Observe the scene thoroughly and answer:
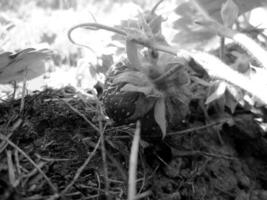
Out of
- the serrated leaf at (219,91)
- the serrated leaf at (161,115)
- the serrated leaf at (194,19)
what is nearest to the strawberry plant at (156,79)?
the serrated leaf at (161,115)

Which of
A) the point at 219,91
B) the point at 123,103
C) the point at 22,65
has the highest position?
the point at 22,65

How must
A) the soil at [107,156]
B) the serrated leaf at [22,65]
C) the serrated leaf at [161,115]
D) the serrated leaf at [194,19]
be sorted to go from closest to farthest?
Result: the soil at [107,156] < the serrated leaf at [161,115] < the serrated leaf at [22,65] < the serrated leaf at [194,19]

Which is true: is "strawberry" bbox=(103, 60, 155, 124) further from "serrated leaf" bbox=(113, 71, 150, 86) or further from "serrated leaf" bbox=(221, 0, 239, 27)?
"serrated leaf" bbox=(221, 0, 239, 27)

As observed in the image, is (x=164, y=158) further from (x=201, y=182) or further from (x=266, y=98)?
(x=266, y=98)

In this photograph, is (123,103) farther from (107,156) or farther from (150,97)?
(107,156)

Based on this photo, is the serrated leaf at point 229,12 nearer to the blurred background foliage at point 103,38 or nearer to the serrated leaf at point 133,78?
the blurred background foliage at point 103,38

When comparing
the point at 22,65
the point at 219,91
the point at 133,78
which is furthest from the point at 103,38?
the point at 219,91

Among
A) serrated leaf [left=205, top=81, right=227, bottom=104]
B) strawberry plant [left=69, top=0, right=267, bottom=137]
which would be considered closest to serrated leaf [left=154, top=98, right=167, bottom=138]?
strawberry plant [left=69, top=0, right=267, bottom=137]

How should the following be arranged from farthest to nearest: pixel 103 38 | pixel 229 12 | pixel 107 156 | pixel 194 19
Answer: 1. pixel 103 38
2. pixel 194 19
3. pixel 229 12
4. pixel 107 156
